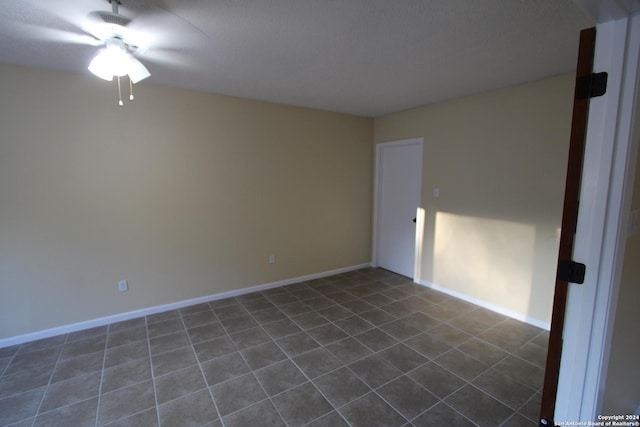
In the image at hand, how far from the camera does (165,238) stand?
3195mm

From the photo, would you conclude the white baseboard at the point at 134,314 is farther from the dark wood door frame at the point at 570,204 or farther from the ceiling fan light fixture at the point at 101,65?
the dark wood door frame at the point at 570,204

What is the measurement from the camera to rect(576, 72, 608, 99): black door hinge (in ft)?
3.70

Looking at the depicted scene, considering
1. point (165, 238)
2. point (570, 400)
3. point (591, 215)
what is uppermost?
point (591, 215)

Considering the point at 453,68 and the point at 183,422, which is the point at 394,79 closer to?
the point at 453,68

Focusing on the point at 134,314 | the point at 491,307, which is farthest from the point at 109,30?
the point at 491,307

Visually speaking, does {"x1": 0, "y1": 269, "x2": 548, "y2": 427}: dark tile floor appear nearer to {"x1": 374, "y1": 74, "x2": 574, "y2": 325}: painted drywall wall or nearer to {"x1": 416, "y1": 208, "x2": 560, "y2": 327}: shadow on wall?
{"x1": 416, "y1": 208, "x2": 560, "y2": 327}: shadow on wall

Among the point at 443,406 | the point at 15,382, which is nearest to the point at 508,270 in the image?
the point at 443,406

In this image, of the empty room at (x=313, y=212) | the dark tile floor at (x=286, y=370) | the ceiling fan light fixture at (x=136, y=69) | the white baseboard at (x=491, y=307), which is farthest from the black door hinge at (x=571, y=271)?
the ceiling fan light fixture at (x=136, y=69)

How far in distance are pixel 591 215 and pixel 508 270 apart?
7.26 feet

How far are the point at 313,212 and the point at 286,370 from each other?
2320mm

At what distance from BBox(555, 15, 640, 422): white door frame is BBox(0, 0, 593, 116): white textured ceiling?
0.74 meters

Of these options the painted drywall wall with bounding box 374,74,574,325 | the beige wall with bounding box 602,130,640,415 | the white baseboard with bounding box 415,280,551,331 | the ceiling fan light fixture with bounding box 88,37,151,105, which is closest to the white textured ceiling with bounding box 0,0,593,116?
the ceiling fan light fixture with bounding box 88,37,151,105

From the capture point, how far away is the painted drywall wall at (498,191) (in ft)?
8.88

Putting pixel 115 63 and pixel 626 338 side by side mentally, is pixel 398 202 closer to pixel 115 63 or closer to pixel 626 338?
pixel 626 338
